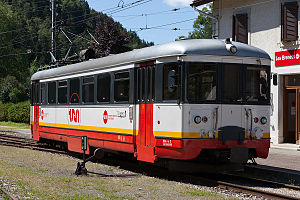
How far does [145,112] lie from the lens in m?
11.4

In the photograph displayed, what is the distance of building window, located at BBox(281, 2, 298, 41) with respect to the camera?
62.7 ft

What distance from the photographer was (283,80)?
20.1m

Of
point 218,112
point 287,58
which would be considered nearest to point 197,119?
point 218,112

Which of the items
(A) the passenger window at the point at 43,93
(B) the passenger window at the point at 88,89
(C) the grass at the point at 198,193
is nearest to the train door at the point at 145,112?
(C) the grass at the point at 198,193

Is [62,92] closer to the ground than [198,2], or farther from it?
closer to the ground

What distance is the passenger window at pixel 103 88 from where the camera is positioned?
1319 centimetres

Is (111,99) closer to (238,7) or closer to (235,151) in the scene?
(235,151)

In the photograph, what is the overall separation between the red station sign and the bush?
26044mm

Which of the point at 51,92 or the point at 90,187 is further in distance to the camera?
the point at 51,92

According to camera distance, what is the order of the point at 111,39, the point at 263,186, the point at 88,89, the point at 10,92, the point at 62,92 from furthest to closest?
the point at 10,92
the point at 111,39
the point at 62,92
the point at 88,89
the point at 263,186

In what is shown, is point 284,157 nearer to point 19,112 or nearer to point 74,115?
point 74,115

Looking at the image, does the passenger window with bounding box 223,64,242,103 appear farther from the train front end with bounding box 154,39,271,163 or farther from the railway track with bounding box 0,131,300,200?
the railway track with bounding box 0,131,300,200

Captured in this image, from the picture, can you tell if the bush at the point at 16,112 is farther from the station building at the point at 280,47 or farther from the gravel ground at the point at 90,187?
the gravel ground at the point at 90,187

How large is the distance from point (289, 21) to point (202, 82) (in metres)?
10.1
